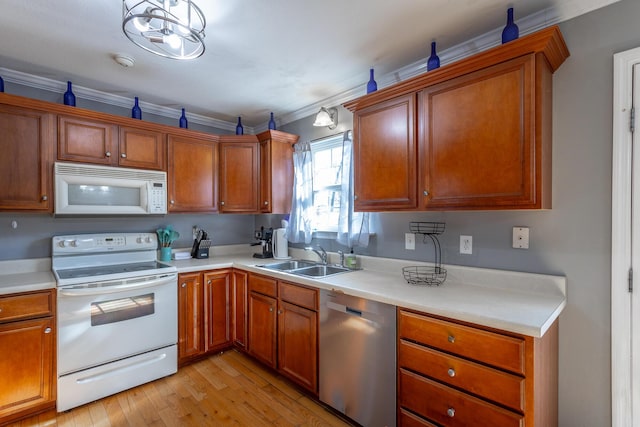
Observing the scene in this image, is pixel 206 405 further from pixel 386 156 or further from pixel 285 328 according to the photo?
pixel 386 156

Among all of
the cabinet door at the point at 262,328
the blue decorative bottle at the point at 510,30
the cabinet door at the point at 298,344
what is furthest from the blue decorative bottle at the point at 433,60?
the cabinet door at the point at 262,328

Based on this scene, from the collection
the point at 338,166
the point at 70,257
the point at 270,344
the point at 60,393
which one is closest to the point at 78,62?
the point at 70,257

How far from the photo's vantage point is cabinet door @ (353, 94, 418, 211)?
1.92 metres

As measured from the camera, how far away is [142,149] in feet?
9.00

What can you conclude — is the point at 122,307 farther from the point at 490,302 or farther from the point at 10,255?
the point at 490,302

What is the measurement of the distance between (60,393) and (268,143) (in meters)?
2.57

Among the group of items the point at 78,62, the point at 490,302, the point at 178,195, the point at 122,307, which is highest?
the point at 78,62

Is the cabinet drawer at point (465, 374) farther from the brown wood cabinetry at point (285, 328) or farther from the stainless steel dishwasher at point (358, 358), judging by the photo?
the brown wood cabinetry at point (285, 328)

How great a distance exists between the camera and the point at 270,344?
2508 millimetres

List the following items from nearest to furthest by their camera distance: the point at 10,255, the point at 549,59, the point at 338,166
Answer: the point at 549,59
the point at 10,255
the point at 338,166

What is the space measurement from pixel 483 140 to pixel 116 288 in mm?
2639

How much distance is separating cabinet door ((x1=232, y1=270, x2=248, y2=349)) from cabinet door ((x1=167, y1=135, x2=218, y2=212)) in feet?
2.68

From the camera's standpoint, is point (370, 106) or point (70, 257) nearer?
point (370, 106)

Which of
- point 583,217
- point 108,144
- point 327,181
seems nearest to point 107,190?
point 108,144
